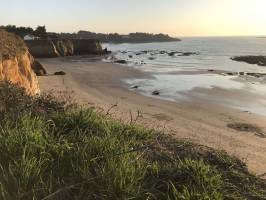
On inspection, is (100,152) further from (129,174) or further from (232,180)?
(232,180)

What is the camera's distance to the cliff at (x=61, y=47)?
189 feet

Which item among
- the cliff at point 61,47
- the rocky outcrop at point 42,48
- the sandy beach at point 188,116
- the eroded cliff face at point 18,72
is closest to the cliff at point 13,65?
the eroded cliff face at point 18,72

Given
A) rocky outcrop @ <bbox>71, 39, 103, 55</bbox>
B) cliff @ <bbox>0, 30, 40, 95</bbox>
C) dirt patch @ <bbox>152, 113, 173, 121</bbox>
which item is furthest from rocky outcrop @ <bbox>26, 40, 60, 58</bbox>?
dirt patch @ <bbox>152, 113, 173, 121</bbox>

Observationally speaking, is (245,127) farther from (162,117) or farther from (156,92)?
(156,92)

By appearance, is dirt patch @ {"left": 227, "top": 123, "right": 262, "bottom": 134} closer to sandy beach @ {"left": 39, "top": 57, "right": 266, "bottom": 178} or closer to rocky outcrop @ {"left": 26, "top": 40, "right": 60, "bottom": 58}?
sandy beach @ {"left": 39, "top": 57, "right": 266, "bottom": 178}

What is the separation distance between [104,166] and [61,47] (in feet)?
198

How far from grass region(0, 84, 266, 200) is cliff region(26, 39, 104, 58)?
51.4 metres

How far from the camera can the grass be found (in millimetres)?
4746

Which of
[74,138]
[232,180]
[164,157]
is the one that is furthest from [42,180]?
[232,180]

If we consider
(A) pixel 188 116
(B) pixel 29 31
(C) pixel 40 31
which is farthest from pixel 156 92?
(B) pixel 29 31

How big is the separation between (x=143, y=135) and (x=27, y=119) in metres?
1.86

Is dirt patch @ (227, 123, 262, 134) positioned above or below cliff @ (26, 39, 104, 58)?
above

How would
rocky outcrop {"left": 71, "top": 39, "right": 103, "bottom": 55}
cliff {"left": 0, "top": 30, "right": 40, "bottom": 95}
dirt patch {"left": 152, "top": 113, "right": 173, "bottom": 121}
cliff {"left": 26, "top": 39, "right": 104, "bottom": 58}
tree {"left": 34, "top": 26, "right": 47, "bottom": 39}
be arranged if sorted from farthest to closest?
tree {"left": 34, "top": 26, "right": 47, "bottom": 39}
rocky outcrop {"left": 71, "top": 39, "right": 103, "bottom": 55}
cliff {"left": 26, "top": 39, "right": 104, "bottom": 58}
dirt patch {"left": 152, "top": 113, "right": 173, "bottom": 121}
cliff {"left": 0, "top": 30, "right": 40, "bottom": 95}

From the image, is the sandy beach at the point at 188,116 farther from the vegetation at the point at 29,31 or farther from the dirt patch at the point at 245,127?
the vegetation at the point at 29,31
